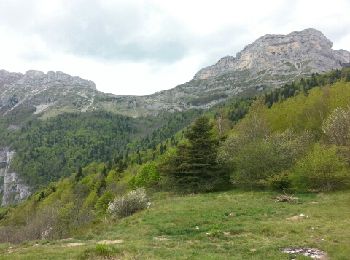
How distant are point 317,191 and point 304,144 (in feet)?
52.9

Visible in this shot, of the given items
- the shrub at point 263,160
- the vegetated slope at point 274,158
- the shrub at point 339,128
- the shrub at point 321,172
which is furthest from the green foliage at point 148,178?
the shrub at point 339,128

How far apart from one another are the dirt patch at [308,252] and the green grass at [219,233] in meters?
0.48

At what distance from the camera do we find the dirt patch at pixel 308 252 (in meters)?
22.2

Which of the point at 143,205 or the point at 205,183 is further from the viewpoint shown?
the point at 205,183

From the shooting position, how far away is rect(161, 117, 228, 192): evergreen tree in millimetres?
62562

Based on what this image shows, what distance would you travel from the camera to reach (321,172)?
170 ft

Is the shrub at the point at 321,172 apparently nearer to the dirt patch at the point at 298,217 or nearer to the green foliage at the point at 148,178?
the dirt patch at the point at 298,217

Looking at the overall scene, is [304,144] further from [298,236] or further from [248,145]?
[298,236]

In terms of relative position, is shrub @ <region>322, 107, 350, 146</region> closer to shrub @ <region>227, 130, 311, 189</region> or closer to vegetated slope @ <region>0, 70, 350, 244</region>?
vegetated slope @ <region>0, 70, 350, 244</region>

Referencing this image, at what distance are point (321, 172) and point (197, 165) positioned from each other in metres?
18.4

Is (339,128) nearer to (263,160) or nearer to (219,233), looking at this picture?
(263,160)

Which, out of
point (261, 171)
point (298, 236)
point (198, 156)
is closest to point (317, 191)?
point (261, 171)

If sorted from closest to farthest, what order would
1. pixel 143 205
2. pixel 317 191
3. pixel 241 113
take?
pixel 143 205, pixel 317 191, pixel 241 113

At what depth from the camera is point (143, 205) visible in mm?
46844
